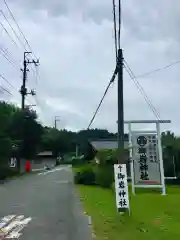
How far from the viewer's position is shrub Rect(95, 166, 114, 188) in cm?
2841

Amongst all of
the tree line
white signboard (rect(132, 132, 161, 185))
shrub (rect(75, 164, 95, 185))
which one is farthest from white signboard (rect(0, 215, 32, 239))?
the tree line

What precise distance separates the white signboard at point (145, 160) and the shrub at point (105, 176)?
5.56 meters

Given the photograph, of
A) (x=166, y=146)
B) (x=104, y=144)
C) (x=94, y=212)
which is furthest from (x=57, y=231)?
(x=104, y=144)

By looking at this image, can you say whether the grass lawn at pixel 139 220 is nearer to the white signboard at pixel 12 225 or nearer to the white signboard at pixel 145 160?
the white signboard at pixel 12 225

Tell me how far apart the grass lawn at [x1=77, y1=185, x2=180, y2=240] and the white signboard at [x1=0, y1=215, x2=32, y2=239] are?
1958 millimetres

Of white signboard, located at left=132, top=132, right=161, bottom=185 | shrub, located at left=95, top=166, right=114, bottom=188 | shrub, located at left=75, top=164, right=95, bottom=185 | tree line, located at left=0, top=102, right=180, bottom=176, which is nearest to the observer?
white signboard, located at left=132, top=132, right=161, bottom=185

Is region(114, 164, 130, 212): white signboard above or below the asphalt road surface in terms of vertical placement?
above

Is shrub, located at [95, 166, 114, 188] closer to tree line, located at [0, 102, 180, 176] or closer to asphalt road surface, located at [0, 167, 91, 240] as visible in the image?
tree line, located at [0, 102, 180, 176]

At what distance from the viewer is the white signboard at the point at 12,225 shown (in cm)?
1029

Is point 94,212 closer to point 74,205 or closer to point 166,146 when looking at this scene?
point 74,205

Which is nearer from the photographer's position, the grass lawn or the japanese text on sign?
the grass lawn

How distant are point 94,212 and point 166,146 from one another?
21800mm

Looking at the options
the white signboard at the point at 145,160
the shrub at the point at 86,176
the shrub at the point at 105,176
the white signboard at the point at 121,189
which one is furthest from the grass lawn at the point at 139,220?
the shrub at the point at 86,176

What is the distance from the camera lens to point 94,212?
15.1 m
